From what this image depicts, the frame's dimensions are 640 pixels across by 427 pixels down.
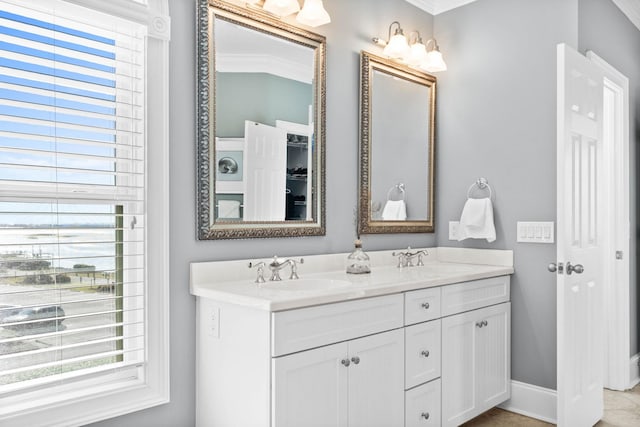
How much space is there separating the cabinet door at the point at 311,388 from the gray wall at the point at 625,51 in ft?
7.43

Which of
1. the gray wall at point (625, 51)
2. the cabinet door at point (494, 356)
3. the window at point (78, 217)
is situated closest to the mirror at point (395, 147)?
the cabinet door at point (494, 356)

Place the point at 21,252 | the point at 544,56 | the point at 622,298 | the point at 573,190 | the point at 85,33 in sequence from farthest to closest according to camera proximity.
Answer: the point at 622,298, the point at 544,56, the point at 573,190, the point at 85,33, the point at 21,252

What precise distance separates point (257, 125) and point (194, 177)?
408 millimetres

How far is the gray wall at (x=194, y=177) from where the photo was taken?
2096 mm

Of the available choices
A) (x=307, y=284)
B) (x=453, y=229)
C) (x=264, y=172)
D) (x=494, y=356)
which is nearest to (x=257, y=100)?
(x=264, y=172)

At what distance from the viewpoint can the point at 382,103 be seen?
3.03 meters

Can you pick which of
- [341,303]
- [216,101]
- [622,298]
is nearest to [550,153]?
[622,298]

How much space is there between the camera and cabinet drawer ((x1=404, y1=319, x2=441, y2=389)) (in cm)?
227

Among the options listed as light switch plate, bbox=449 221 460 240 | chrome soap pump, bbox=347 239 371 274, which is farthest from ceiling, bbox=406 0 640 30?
chrome soap pump, bbox=347 239 371 274

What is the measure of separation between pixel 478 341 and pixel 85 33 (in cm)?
234

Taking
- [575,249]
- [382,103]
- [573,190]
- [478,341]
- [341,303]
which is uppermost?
[382,103]

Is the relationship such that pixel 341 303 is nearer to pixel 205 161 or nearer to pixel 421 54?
pixel 205 161

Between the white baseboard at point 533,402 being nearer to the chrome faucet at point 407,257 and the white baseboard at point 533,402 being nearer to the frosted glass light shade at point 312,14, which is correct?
the chrome faucet at point 407,257

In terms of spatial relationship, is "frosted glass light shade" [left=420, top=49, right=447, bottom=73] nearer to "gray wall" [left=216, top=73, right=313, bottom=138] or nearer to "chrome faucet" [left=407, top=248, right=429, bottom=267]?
"gray wall" [left=216, top=73, right=313, bottom=138]
